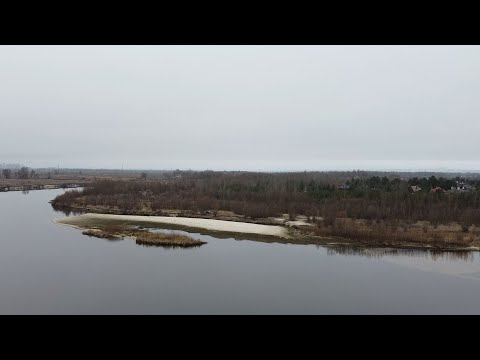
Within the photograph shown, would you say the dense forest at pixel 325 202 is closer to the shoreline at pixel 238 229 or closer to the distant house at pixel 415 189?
the distant house at pixel 415 189


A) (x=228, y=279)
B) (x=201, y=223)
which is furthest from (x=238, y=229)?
(x=228, y=279)

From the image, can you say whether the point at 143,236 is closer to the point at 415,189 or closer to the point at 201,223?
the point at 201,223

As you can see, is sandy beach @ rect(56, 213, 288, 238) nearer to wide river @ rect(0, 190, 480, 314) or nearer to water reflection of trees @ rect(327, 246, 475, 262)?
wide river @ rect(0, 190, 480, 314)

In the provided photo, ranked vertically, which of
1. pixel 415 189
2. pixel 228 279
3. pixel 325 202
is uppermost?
pixel 415 189

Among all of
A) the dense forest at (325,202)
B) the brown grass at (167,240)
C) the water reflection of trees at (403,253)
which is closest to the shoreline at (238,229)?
the water reflection of trees at (403,253)

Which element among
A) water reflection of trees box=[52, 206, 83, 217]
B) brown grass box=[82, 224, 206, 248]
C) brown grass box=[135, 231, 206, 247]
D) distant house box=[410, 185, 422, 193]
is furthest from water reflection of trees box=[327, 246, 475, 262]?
water reflection of trees box=[52, 206, 83, 217]
